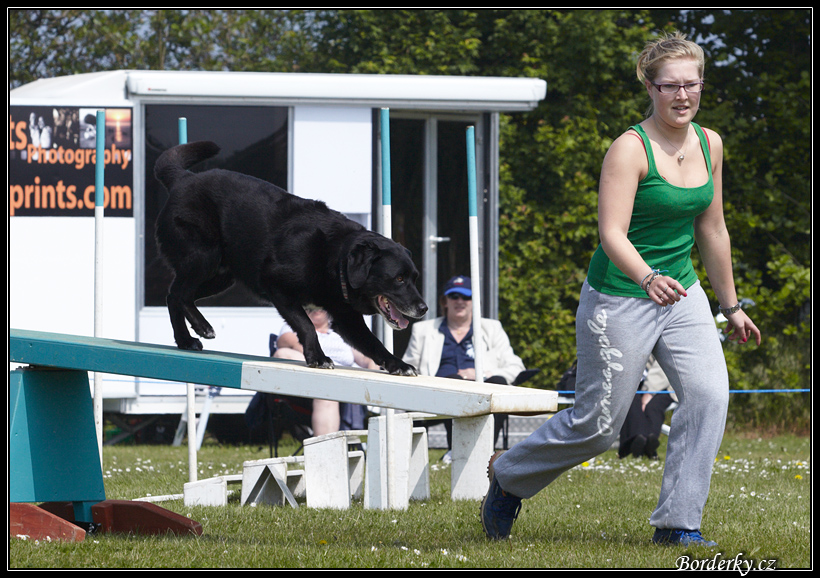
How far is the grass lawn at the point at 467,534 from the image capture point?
2990 mm

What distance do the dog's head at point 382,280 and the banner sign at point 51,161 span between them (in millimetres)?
4545

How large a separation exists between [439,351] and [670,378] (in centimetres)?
391

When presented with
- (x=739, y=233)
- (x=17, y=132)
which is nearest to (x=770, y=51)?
(x=739, y=233)

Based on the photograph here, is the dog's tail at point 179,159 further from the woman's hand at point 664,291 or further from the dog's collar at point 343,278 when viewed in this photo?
the woman's hand at point 664,291

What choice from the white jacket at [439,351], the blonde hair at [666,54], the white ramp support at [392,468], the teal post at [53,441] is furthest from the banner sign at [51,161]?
the blonde hair at [666,54]

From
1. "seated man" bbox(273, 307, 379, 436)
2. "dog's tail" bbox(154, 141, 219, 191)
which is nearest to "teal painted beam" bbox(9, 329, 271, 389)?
"dog's tail" bbox(154, 141, 219, 191)

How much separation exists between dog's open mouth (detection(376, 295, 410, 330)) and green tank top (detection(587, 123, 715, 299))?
67 centimetres

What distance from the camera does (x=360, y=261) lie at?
3.25 metres

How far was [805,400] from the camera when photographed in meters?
9.48

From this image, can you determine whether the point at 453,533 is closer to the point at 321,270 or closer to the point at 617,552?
the point at 617,552

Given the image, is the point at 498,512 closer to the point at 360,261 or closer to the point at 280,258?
the point at 360,261

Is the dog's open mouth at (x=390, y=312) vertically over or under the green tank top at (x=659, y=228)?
under

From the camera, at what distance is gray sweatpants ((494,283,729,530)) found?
9.83 ft

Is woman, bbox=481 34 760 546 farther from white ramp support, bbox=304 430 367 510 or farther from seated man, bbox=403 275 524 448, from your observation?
seated man, bbox=403 275 524 448
